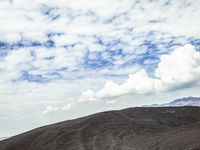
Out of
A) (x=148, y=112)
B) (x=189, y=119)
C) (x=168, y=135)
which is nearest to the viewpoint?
(x=168, y=135)

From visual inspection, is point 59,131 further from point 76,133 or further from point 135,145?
point 135,145

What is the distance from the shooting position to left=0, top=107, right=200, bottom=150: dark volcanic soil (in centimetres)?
2694

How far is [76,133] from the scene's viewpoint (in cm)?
3506

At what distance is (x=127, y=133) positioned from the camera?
32656 mm

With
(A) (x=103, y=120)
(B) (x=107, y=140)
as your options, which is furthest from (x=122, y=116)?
(B) (x=107, y=140)

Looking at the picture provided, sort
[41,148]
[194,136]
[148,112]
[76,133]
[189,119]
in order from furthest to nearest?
[148,112]
[189,119]
[76,133]
[41,148]
[194,136]

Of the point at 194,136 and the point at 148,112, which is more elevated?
the point at 148,112

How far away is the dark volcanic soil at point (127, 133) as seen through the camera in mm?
26938

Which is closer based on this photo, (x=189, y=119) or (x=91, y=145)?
(x=91, y=145)

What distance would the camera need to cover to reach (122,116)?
137ft

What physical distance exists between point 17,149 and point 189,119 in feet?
64.3

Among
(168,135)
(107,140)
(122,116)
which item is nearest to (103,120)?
(122,116)

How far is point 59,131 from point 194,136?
15.8 meters

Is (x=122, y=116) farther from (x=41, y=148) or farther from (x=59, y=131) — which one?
(x=41, y=148)
